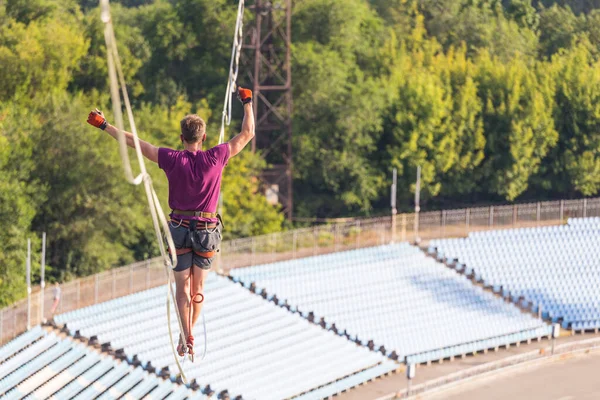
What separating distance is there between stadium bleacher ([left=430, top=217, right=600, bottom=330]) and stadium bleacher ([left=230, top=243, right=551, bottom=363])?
3.33 ft

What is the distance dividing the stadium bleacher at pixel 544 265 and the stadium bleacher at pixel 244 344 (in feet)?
28.5

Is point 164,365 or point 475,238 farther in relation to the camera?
point 475,238

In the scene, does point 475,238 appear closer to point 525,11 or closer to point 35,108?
point 35,108

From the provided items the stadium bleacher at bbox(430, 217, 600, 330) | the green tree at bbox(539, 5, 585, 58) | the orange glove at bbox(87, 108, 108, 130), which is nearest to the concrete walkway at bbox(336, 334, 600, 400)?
the stadium bleacher at bbox(430, 217, 600, 330)

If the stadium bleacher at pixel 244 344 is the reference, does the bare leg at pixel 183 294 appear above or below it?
above

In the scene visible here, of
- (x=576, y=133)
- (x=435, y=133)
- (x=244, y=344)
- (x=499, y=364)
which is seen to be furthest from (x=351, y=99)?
(x=244, y=344)

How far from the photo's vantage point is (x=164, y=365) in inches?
1243

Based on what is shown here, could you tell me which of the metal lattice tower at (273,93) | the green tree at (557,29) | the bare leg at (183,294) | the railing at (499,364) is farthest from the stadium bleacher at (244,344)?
the green tree at (557,29)

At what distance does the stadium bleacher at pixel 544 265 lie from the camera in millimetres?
42434

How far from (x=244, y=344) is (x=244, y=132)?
23.9 meters

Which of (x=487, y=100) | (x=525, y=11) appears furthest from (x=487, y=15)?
(x=487, y=100)

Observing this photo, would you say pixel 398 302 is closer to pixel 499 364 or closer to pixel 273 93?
pixel 499 364

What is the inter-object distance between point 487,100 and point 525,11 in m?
11.9

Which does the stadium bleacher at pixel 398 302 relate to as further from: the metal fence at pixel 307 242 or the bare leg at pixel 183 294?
the bare leg at pixel 183 294
